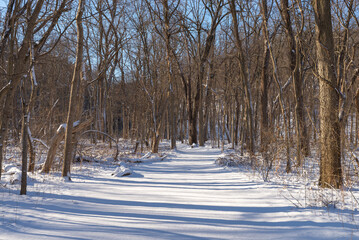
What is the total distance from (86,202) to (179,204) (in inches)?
66.5

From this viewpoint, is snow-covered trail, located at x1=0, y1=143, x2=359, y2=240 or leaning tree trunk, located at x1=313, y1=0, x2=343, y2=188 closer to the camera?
snow-covered trail, located at x1=0, y1=143, x2=359, y2=240

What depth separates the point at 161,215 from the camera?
4.27 m

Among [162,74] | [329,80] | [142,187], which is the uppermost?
[162,74]

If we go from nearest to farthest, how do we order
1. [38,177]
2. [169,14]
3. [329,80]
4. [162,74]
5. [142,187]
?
[329,80] < [142,187] < [38,177] < [169,14] < [162,74]

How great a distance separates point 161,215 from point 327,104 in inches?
166

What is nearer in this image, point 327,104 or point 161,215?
point 161,215

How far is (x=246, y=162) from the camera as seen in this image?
10.9m

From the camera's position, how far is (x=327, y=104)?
6000 mm

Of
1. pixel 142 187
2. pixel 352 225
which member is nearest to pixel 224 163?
pixel 142 187

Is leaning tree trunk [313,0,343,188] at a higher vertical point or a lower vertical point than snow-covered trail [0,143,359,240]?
higher

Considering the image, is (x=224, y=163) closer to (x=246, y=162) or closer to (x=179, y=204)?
(x=246, y=162)

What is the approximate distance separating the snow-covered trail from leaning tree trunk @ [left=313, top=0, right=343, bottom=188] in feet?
4.19

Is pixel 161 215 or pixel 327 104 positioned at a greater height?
pixel 327 104

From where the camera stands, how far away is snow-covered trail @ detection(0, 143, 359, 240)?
3.42 meters
